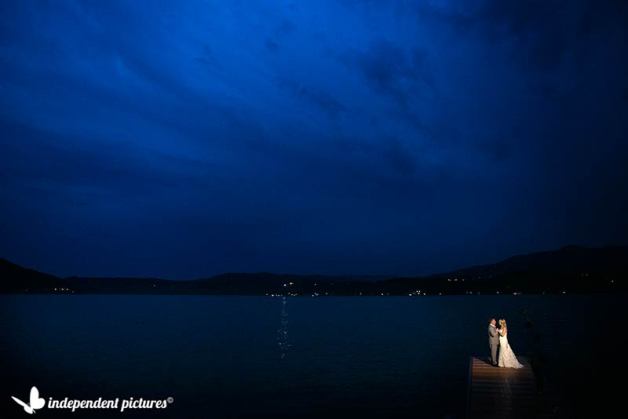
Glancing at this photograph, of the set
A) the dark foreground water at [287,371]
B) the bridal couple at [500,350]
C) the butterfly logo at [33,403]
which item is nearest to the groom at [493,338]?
the bridal couple at [500,350]

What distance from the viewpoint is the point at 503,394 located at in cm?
2202

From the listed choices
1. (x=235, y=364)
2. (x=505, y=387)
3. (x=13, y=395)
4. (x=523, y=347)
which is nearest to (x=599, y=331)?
(x=523, y=347)

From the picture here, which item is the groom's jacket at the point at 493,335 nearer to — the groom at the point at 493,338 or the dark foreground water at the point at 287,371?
the groom at the point at 493,338

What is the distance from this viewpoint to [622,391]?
112ft

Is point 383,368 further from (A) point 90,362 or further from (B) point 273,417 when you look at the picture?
(A) point 90,362

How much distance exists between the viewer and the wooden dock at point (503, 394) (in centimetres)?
1964

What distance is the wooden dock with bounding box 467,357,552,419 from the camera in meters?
19.6

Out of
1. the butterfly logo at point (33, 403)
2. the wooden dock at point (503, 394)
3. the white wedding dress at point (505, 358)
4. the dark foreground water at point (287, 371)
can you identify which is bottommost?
the butterfly logo at point (33, 403)

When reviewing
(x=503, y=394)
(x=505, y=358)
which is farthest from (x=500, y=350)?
(x=503, y=394)

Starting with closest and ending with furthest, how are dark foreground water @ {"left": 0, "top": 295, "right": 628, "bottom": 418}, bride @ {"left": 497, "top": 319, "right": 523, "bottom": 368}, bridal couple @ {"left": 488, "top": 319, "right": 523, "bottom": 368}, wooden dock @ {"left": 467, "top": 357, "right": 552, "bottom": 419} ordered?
wooden dock @ {"left": 467, "top": 357, "right": 552, "bottom": 419} → bridal couple @ {"left": 488, "top": 319, "right": 523, "bottom": 368} → bride @ {"left": 497, "top": 319, "right": 523, "bottom": 368} → dark foreground water @ {"left": 0, "top": 295, "right": 628, "bottom": 418}

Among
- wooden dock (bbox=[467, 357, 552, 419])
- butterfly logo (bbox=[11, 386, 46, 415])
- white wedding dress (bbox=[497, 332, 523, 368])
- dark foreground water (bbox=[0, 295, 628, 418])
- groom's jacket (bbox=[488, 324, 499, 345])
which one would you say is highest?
groom's jacket (bbox=[488, 324, 499, 345])

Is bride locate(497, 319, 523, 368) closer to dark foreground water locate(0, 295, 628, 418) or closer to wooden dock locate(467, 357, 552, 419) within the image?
wooden dock locate(467, 357, 552, 419)

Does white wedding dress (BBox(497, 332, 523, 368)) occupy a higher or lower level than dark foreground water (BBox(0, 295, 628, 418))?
higher

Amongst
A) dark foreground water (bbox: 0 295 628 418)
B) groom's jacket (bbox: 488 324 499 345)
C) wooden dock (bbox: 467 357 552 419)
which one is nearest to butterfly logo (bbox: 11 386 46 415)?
dark foreground water (bbox: 0 295 628 418)
